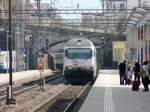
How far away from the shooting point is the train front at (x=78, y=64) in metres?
39.7

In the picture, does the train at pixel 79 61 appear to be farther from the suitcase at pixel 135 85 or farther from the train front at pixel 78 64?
the suitcase at pixel 135 85

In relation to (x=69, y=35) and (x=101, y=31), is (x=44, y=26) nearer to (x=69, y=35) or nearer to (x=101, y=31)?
(x=69, y=35)

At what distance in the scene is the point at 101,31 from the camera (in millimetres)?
104375

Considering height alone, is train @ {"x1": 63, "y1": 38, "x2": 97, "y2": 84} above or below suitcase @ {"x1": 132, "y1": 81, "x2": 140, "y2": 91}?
above

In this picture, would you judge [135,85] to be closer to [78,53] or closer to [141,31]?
[78,53]

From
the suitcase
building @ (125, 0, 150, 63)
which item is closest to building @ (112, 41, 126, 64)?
building @ (125, 0, 150, 63)

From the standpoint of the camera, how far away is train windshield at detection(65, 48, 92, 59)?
40231 millimetres

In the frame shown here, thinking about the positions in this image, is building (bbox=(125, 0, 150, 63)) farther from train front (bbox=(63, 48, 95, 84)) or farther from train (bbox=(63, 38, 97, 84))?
train front (bbox=(63, 48, 95, 84))

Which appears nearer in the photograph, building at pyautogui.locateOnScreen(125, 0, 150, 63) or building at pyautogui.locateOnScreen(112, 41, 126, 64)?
building at pyautogui.locateOnScreen(125, 0, 150, 63)

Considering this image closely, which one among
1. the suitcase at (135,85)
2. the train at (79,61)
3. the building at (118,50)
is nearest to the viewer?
the suitcase at (135,85)

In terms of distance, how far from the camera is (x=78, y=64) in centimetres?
4003

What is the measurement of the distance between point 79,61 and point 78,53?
0.64 meters

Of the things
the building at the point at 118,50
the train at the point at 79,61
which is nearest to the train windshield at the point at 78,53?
the train at the point at 79,61

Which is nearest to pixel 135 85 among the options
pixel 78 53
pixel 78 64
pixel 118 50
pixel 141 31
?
pixel 78 64
